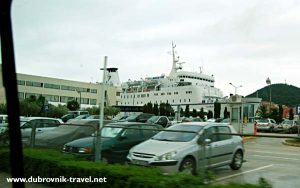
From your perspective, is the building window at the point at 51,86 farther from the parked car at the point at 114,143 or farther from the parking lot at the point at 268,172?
the parking lot at the point at 268,172

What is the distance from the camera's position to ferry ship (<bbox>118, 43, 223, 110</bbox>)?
3622 inches

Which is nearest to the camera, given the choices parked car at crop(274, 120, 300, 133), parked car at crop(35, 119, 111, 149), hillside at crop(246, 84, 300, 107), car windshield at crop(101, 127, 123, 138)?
car windshield at crop(101, 127, 123, 138)

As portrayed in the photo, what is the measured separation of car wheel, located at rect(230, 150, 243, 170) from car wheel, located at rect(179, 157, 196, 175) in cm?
79

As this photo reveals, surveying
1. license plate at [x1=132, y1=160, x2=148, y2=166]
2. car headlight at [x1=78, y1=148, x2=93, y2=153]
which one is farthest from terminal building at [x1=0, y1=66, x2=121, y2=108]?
license plate at [x1=132, y1=160, x2=148, y2=166]

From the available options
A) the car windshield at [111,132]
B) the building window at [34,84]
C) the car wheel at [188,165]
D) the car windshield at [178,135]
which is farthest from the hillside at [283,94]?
the car wheel at [188,165]

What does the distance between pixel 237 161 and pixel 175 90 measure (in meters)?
86.4

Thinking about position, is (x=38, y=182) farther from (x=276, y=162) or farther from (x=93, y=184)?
(x=276, y=162)

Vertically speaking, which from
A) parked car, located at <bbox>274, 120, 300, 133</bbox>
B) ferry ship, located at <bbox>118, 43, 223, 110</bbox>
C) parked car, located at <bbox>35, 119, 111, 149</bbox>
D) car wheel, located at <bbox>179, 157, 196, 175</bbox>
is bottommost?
parked car, located at <bbox>274, 120, 300, 133</bbox>

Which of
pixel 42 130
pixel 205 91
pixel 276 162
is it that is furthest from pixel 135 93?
pixel 276 162

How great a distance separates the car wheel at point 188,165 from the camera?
26.8 ft

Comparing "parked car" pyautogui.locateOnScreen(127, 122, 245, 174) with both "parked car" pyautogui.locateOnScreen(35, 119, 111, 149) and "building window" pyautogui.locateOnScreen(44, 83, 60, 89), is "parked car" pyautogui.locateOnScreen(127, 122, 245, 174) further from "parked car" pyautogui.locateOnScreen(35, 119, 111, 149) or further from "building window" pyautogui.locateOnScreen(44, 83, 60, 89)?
"building window" pyautogui.locateOnScreen(44, 83, 60, 89)

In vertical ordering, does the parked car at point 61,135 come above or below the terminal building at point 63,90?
below

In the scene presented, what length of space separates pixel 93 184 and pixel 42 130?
6525mm

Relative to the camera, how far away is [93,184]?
762 centimetres
